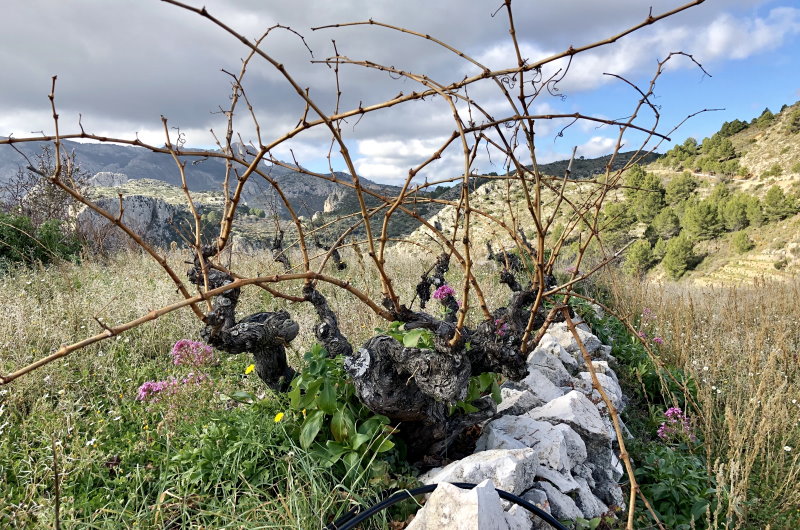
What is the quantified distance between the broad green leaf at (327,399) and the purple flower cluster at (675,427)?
7.94 ft

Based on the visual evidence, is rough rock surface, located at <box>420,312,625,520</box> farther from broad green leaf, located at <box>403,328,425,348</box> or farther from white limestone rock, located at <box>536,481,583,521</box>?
broad green leaf, located at <box>403,328,425,348</box>

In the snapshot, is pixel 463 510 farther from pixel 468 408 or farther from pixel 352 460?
pixel 468 408

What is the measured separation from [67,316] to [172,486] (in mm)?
3294

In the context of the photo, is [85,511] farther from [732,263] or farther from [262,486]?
[732,263]

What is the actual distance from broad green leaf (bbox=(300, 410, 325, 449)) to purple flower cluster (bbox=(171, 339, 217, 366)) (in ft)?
3.67

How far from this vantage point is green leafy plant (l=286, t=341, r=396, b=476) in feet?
6.23

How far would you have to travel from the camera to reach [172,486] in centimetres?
194

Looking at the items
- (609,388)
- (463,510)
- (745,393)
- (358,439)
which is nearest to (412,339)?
(358,439)

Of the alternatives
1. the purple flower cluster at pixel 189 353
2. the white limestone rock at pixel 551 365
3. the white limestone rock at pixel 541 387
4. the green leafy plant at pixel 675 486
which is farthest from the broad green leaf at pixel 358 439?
the white limestone rock at pixel 551 365

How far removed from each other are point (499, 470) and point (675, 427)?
210cm

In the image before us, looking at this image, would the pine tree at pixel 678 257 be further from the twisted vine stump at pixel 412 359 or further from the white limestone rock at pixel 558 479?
the white limestone rock at pixel 558 479

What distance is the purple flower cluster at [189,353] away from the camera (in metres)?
2.76

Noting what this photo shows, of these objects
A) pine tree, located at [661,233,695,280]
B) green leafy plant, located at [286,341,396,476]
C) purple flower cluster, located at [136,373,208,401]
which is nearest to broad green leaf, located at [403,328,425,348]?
green leafy plant, located at [286,341,396,476]

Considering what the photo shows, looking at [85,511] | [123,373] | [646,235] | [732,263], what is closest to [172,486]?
[85,511]
